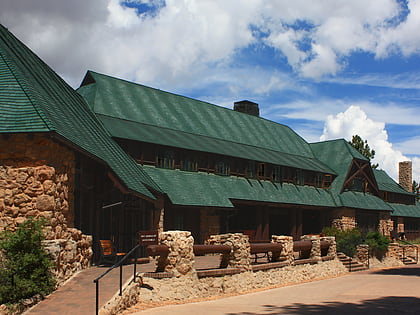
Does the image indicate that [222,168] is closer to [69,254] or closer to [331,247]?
[331,247]

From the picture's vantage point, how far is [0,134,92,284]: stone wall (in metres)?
14.4

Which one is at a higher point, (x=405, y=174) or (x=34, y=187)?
(x=405, y=174)

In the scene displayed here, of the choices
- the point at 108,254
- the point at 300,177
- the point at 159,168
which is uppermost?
the point at 300,177

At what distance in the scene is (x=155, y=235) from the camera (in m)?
15.0

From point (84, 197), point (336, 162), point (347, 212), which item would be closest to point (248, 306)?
point (84, 197)

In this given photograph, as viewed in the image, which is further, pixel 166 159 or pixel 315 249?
pixel 166 159

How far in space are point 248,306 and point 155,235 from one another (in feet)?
10.7

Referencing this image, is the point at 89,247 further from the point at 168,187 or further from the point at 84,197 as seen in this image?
the point at 168,187

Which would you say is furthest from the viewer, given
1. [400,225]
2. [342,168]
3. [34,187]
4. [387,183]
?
[387,183]

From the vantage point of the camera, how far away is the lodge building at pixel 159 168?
48.3 ft

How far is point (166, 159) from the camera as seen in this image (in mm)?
28188

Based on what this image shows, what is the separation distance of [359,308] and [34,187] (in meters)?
9.31

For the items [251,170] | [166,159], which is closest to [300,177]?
[251,170]

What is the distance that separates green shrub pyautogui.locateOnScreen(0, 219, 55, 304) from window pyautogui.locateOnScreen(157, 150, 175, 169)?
1411 centimetres
